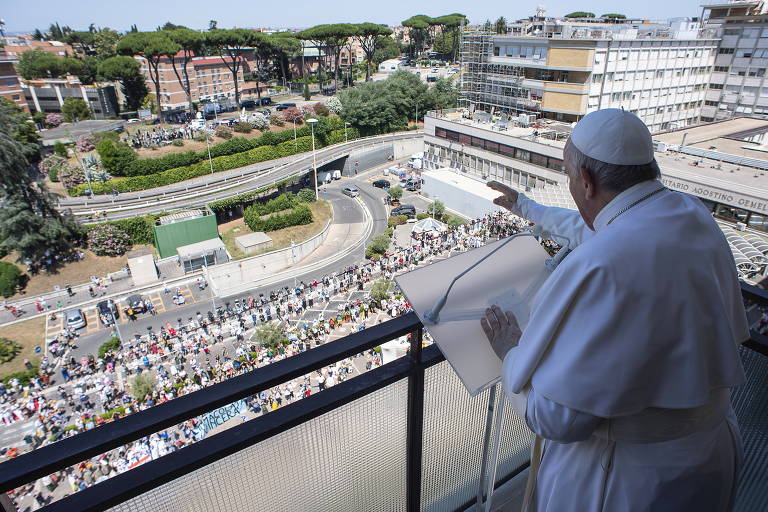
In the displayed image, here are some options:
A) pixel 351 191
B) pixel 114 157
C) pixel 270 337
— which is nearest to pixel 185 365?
pixel 270 337

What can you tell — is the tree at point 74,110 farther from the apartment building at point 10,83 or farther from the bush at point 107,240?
the bush at point 107,240

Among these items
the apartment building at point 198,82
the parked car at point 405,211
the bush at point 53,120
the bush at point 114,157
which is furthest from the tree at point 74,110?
the parked car at point 405,211

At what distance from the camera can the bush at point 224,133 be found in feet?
95.2

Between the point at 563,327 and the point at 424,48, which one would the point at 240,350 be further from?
the point at 424,48

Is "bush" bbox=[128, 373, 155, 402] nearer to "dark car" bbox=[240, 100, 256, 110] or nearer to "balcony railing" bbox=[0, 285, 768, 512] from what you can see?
"balcony railing" bbox=[0, 285, 768, 512]

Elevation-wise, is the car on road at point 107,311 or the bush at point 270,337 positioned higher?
the bush at point 270,337

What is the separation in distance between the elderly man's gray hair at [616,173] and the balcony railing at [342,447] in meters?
0.62

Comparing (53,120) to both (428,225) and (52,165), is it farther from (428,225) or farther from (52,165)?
(428,225)

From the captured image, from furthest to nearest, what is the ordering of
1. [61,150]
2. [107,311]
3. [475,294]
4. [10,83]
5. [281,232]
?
[10,83] < [61,150] < [281,232] < [107,311] < [475,294]

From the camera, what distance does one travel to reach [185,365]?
40.7ft

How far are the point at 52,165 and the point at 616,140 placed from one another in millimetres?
29037

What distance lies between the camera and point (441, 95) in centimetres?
3866

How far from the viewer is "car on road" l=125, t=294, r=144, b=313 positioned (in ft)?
52.0

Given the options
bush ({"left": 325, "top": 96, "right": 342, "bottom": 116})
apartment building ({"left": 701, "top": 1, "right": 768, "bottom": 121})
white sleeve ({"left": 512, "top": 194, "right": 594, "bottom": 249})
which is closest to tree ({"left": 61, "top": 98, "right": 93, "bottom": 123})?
bush ({"left": 325, "top": 96, "right": 342, "bottom": 116})
